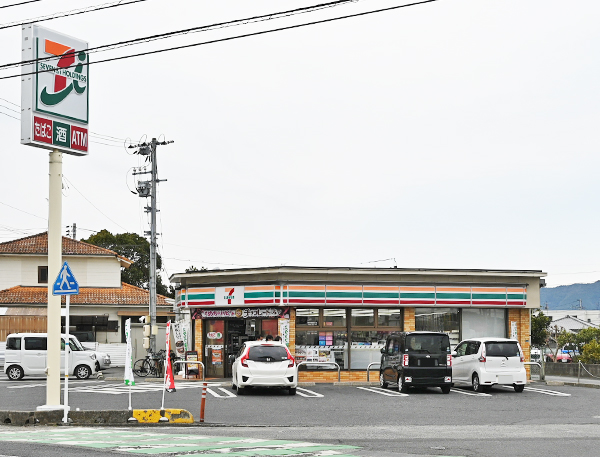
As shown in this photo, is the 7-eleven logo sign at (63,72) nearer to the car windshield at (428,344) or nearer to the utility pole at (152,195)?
the car windshield at (428,344)

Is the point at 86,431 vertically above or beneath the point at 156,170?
beneath

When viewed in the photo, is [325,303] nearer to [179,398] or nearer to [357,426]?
[179,398]

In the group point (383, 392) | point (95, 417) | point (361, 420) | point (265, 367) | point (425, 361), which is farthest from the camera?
point (383, 392)

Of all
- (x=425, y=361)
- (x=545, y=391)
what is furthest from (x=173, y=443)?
(x=545, y=391)

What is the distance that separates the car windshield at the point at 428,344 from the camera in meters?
22.3

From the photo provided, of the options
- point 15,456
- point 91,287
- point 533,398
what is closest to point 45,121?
point 15,456

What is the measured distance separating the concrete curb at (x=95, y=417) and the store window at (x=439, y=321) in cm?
1547

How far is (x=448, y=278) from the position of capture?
29.3 meters

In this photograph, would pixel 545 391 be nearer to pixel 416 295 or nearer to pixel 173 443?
pixel 416 295

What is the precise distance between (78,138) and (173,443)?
747 centimetres

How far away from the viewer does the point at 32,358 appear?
99.1 feet

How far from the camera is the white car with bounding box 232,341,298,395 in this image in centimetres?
2105

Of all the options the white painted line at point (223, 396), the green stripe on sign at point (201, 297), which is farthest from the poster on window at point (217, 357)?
the white painted line at point (223, 396)

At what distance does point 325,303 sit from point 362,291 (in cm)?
148
